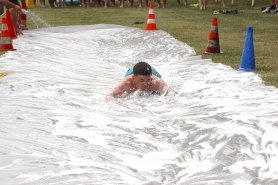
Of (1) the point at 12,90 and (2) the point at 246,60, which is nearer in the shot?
(1) the point at 12,90

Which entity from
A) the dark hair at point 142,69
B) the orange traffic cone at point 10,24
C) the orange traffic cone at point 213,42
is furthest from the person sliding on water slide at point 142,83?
the orange traffic cone at point 10,24

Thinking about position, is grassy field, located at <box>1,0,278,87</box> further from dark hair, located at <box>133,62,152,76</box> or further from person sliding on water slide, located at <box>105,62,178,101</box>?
dark hair, located at <box>133,62,152,76</box>

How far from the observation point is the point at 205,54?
9359 millimetres

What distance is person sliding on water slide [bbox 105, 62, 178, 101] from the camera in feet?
21.4

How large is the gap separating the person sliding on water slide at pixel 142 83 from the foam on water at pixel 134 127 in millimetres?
165

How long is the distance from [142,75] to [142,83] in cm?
11

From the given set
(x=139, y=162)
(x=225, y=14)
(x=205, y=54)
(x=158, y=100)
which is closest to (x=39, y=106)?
(x=158, y=100)

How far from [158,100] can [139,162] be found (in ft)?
7.89

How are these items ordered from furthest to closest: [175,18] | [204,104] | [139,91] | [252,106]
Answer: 1. [175,18]
2. [139,91]
3. [204,104]
4. [252,106]

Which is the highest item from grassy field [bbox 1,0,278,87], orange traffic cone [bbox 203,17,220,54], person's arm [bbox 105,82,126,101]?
orange traffic cone [bbox 203,17,220,54]

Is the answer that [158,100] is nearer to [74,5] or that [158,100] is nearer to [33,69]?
[33,69]

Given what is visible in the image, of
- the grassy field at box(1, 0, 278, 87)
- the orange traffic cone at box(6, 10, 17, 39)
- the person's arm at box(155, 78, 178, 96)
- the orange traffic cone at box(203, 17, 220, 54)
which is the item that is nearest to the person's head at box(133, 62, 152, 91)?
the person's arm at box(155, 78, 178, 96)

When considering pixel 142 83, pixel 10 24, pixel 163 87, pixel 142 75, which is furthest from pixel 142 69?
pixel 10 24

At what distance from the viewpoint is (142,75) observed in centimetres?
655
